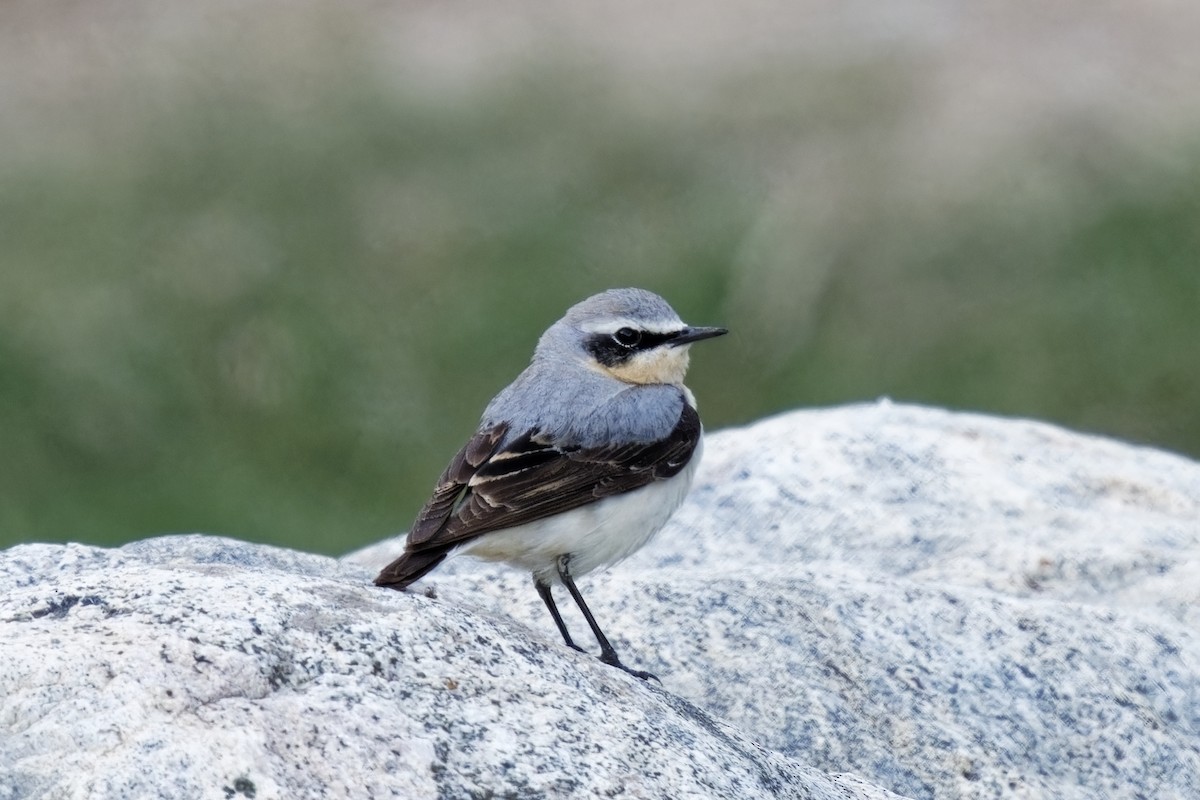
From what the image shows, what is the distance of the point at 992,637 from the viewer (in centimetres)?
634

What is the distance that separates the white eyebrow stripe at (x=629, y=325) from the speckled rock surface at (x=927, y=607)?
0.98 meters

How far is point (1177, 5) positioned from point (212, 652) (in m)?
Result: 13.9

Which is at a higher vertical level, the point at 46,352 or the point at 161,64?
the point at 161,64

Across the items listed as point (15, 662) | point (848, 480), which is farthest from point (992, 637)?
point (15, 662)

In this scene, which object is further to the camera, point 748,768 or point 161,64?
point 161,64

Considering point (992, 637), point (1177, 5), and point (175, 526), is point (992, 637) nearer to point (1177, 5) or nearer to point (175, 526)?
point (175, 526)

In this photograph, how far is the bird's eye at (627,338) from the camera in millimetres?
6641

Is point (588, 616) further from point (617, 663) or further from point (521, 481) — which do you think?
point (521, 481)

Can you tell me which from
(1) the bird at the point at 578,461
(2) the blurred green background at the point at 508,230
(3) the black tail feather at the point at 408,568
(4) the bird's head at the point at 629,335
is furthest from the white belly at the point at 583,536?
(2) the blurred green background at the point at 508,230

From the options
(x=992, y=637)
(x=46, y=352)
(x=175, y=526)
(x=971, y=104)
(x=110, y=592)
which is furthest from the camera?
(x=971, y=104)

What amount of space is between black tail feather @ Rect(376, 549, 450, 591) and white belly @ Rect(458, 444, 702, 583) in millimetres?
243

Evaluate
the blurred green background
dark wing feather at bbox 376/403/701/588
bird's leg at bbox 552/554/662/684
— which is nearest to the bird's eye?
dark wing feather at bbox 376/403/701/588

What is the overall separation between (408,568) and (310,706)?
4.05 feet

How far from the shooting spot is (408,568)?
5352 mm
